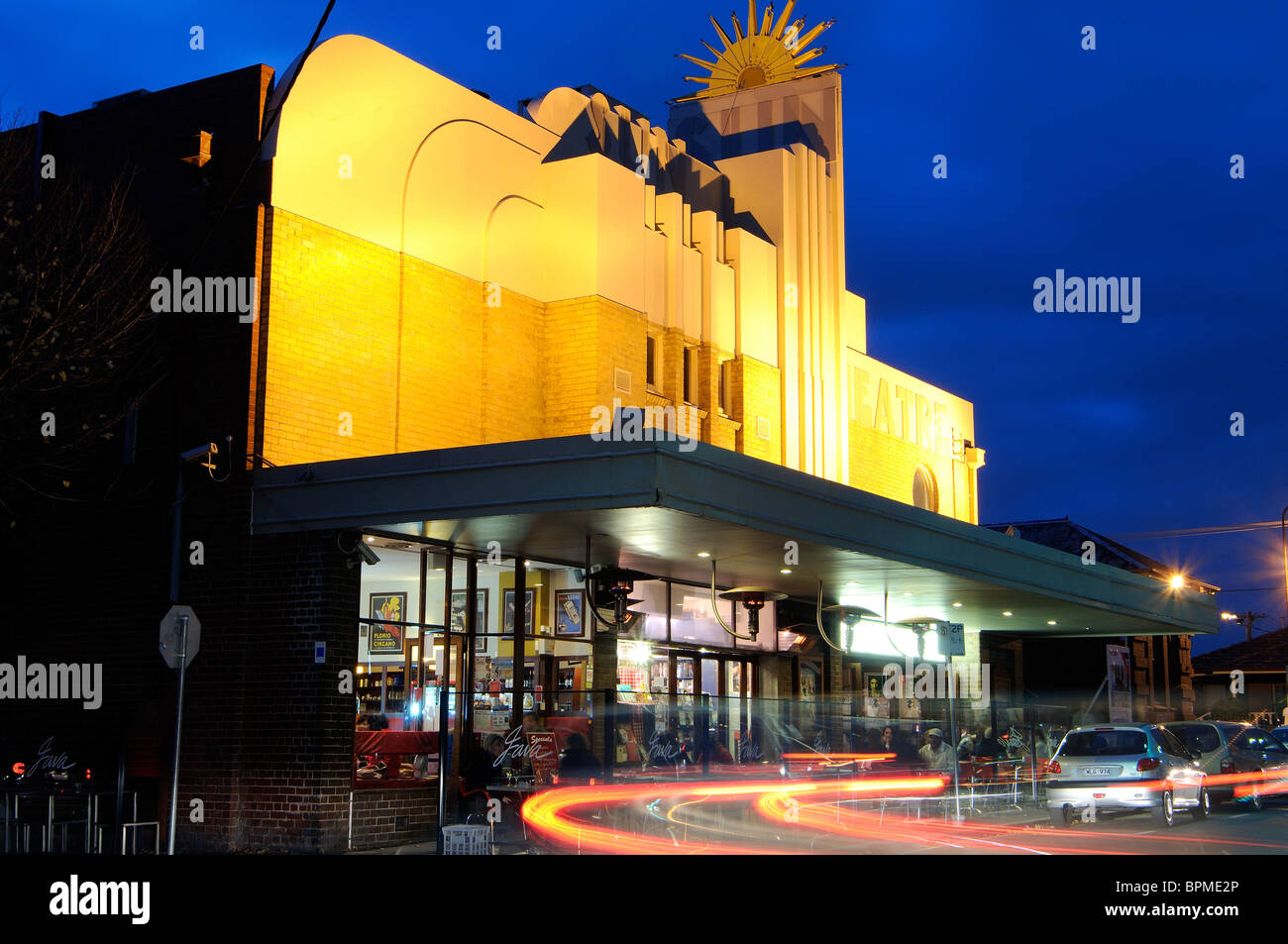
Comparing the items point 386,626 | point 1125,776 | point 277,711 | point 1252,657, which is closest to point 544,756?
point 386,626

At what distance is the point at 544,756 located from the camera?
17.1 meters

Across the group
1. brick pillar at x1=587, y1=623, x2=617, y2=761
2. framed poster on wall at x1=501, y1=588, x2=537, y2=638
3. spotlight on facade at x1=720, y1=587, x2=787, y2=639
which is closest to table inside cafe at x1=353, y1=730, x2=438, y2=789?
framed poster on wall at x1=501, y1=588, x2=537, y2=638

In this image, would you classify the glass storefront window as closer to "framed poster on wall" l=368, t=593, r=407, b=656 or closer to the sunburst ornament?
"framed poster on wall" l=368, t=593, r=407, b=656

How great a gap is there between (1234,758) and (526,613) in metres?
12.9

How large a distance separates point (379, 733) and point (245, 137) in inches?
327

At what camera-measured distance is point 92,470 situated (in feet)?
66.5

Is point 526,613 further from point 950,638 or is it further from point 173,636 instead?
point 950,638

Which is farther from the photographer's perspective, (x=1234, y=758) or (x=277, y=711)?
(x=1234, y=758)

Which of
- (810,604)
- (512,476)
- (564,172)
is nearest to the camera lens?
(512,476)

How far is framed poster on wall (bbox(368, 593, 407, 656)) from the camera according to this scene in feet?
61.8

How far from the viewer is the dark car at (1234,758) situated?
24.2 metres

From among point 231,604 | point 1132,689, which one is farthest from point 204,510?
point 1132,689

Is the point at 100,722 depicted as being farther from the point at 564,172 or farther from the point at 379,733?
the point at 564,172

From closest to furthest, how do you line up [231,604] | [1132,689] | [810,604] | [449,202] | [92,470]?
[231,604]
[92,470]
[449,202]
[810,604]
[1132,689]
